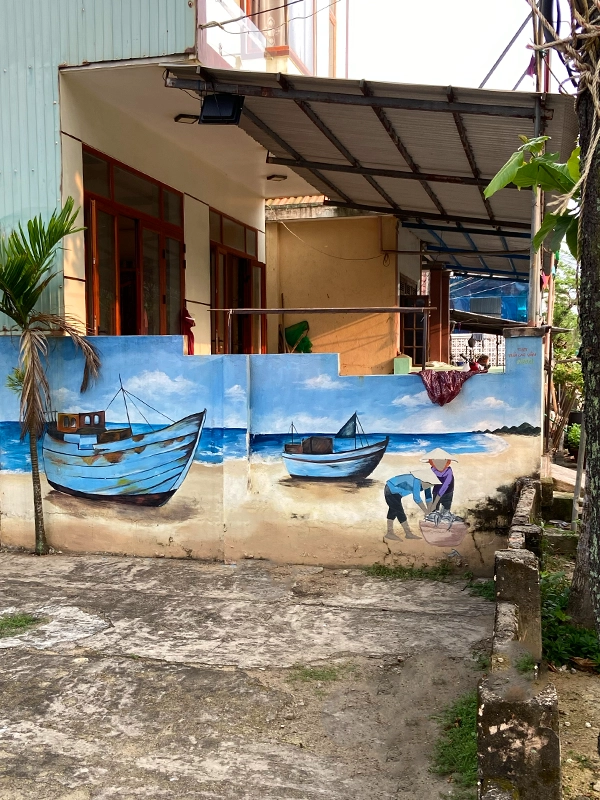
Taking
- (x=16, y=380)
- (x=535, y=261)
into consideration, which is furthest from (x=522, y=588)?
(x=16, y=380)

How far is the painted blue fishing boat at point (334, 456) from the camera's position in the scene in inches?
285

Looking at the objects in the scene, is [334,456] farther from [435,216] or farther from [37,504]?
[435,216]

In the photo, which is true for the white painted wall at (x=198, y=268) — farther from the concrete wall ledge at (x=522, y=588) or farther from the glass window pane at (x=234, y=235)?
the concrete wall ledge at (x=522, y=588)

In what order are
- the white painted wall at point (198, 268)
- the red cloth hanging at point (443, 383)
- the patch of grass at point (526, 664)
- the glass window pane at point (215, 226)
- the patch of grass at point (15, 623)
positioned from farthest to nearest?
the glass window pane at point (215, 226)
the white painted wall at point (198, 268)
the red cloth hanging at point (443, 383)
the patch of grass at point (15, 623)
the patch of grass at point (526, 664)

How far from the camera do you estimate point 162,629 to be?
227 inches

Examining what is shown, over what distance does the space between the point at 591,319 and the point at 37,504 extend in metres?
6.65

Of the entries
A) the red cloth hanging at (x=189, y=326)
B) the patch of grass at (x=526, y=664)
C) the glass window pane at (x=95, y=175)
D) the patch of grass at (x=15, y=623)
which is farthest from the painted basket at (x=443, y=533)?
the glass window pane at (x=95, y=175)

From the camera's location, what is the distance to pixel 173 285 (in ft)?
33.0

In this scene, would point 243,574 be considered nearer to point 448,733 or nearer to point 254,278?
point 448,733

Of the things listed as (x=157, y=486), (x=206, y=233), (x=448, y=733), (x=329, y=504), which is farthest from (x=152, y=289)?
(x=448, y=733)

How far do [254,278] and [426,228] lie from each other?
314 cm

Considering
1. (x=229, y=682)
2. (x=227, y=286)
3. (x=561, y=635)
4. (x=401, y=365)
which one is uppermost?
(x=227, y=286)

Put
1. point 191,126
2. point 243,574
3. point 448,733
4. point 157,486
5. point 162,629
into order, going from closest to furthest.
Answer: point 448,733, point 162,629, point 243,574, point 157,486, point 191,126

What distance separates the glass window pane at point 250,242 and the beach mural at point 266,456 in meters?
5.41
